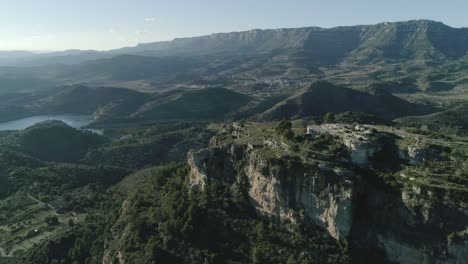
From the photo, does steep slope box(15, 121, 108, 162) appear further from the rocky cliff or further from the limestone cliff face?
the rocky cliff

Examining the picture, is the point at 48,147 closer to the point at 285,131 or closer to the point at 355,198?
the point at 285,131

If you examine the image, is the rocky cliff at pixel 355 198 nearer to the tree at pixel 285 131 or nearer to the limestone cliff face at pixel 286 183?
the limestone cliff face at pixel 286 183

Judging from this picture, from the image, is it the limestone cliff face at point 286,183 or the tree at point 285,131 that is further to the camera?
the tree at point 285,131

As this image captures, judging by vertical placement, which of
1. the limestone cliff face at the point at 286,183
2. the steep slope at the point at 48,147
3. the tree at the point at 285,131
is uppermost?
the tree at the point at 285,131

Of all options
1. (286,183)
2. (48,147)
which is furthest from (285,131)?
(48,147)

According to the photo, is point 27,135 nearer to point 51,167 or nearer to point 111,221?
point 51,167

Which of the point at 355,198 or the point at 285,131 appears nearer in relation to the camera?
the point at 355,198

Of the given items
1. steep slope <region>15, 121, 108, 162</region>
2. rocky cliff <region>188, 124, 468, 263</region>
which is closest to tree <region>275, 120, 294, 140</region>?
rocky cliff <region>188, 124, 468, 263</region>

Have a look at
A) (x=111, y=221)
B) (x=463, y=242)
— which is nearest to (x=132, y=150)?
(x=111, y=221)

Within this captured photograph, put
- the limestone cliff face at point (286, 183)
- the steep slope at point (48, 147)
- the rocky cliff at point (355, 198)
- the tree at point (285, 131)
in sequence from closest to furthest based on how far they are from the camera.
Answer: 1. the rocky cliff at point (355, 198)
2. the limestone cliff face at point (286, 183)
3. the tree at point (285, 131)
4. the steep slope at point (48, 147)

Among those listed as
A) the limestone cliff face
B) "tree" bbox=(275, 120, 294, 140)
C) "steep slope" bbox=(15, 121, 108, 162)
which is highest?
"tree" bbox=(275, 120, 294, 140)

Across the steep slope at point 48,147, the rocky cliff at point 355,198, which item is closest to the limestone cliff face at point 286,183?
the rocky cliff at point 355,198
